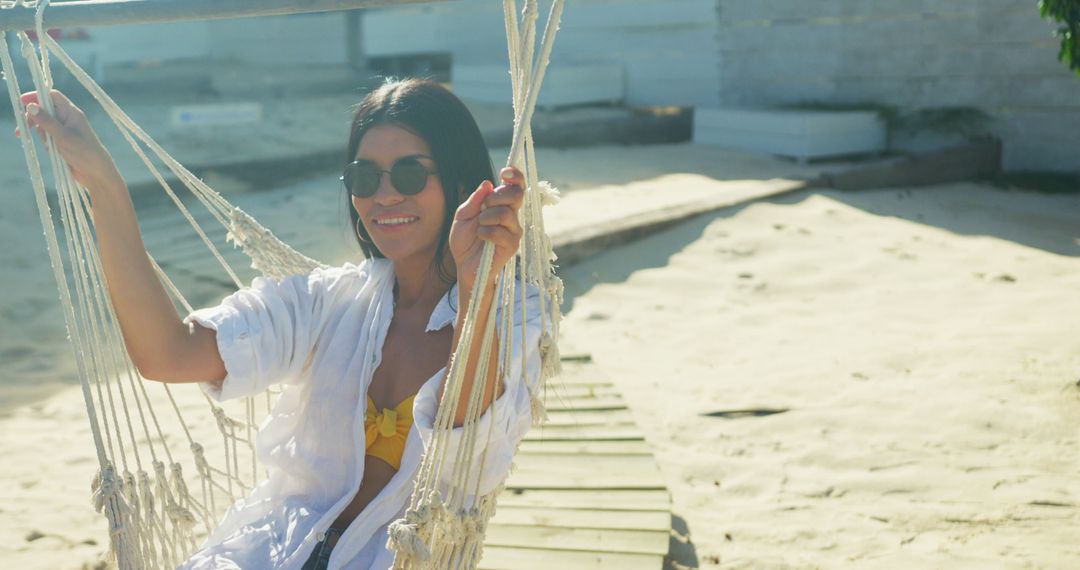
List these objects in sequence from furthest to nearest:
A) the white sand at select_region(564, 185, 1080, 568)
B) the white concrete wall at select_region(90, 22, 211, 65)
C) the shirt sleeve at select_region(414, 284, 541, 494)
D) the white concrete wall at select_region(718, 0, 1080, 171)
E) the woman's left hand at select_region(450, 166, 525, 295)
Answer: the white concrete wall at select_region(90, 22, 211, 65) → the white concrete wall at select_region(718, 0, 1080, 171) → the white sand at select_region(564, 185, 1080, 568) → the shirt sleeve at select_region(414, 284, 541, 494) → the woman's left hand at select_region(450, 166, 525, 295)

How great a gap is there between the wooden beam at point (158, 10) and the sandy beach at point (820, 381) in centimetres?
121

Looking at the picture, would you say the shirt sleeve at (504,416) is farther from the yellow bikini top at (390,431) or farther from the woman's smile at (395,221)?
the woman's smile at (395,221)

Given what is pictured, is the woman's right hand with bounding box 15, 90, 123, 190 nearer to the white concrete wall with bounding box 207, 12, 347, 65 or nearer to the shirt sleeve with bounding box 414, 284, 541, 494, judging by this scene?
the shirt sleeve with bounding box 414, 284, 541, 494

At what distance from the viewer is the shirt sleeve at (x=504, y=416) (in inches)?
59.9

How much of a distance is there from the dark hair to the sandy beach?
1.00 metres

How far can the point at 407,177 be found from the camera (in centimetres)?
168

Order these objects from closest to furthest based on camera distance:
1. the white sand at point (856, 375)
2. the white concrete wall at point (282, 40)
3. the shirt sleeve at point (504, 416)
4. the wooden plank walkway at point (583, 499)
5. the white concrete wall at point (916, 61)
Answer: the shirt sleeve at point (504, 416)
the wooden plank walkway at point (583, 499)
the white sand at point (856, 375)
the white concrete wall at point (916, 61)
the white concrete wall at point (282, 40)

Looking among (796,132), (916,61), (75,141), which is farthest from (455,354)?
(916,61)

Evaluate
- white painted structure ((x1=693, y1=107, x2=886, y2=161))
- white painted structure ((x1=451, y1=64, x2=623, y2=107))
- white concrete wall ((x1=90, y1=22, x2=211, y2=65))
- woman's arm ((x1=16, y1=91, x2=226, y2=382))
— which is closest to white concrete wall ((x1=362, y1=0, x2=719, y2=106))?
white painted structure ((x1=451, y1=64, x2=623, y2=107))

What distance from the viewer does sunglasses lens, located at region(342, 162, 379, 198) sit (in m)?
1.71

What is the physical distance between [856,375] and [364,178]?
79.3 inches

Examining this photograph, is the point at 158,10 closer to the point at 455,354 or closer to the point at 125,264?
the point at 125,264

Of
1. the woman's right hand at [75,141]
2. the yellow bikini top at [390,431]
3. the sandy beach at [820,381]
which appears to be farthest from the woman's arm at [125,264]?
the sandy beach at [820,381]

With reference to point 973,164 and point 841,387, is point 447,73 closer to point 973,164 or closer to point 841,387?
point 973,164
